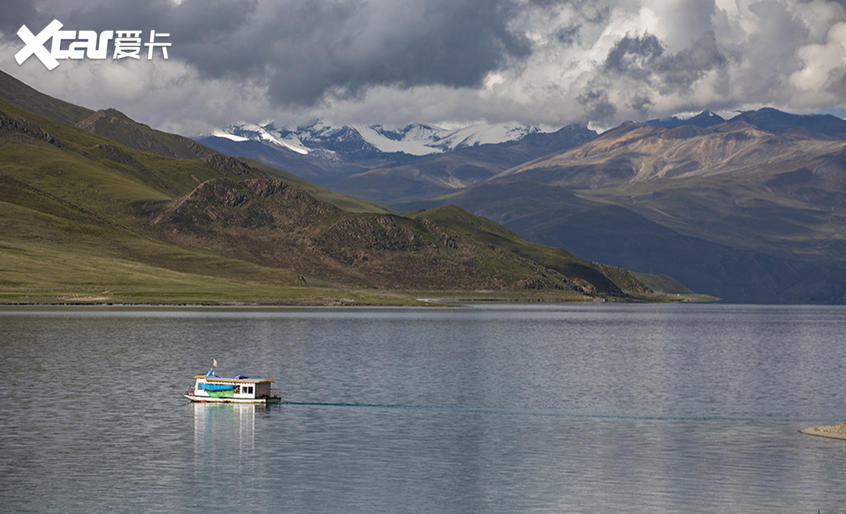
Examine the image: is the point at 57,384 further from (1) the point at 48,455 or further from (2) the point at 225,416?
(1) the point at 48,455

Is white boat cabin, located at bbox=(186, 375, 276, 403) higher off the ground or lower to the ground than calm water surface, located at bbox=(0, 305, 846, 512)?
higher

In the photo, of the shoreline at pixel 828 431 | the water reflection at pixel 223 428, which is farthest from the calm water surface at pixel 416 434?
the shoreline at pixel 828 431

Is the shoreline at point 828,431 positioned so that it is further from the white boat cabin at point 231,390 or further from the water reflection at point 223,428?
the white boat cabin at point 231,390

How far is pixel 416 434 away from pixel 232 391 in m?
22.9

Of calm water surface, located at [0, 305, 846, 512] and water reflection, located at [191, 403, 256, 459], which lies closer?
calm water surface, located at [0, 305, 846, 512]

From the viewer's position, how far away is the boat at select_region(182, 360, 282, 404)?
88.3 m

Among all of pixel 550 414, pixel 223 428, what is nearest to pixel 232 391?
pixel 223 428

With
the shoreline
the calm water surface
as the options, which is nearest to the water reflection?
the calm water surface

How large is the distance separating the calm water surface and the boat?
159 centimetres

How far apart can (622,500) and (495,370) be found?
7403 cm

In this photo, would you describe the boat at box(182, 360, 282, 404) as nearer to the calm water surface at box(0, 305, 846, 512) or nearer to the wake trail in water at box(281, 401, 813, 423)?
the calm water surface at box(0, 305, 846, 512)

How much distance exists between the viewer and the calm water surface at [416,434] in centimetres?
5241

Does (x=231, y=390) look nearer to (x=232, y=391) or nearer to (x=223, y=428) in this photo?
(x=232, y=391)

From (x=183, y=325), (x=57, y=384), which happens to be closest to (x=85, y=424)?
(x=57, y=384)
